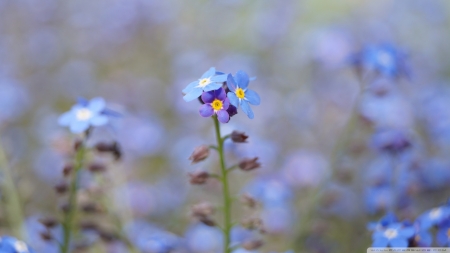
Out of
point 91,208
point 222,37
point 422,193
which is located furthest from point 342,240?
point 222,37

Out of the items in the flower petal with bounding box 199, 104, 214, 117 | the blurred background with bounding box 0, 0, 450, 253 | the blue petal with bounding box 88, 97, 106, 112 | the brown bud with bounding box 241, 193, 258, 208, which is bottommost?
the brown bud with bounding box 241, 193, 258, 208

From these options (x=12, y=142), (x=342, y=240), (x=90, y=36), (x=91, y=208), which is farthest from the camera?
(x=90, y=36)

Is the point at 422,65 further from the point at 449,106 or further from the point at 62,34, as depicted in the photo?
the point at 62,34

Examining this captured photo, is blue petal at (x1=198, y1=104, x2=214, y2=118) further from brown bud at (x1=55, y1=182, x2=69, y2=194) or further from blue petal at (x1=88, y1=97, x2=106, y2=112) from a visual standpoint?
brown bud at (x1=55, y1=182, x2=69, y2=194)

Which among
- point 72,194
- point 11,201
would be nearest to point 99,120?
point 72,194

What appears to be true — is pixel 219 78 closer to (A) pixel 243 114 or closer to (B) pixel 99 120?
(B) pixel 99 120

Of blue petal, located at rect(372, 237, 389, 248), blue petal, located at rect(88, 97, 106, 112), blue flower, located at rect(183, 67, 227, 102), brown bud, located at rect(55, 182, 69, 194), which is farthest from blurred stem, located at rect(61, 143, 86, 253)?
blue petal, located at rect(372, 237, 389, 248)

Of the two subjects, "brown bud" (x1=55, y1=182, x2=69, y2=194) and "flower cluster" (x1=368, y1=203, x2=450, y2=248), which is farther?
"brown bud" (x1=55, y1=182, x2=69, y2=194)
